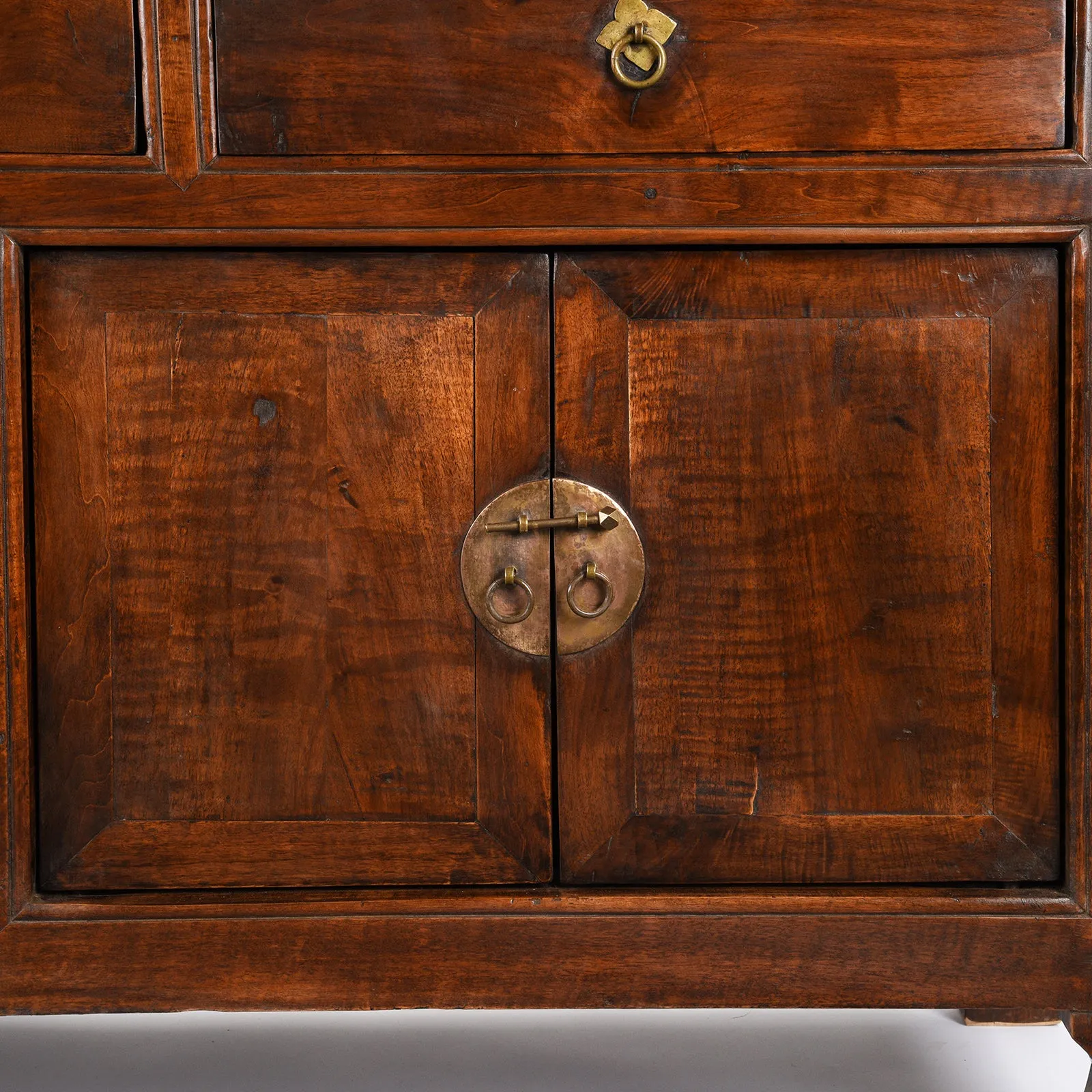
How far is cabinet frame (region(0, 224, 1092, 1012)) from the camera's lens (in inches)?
30.8

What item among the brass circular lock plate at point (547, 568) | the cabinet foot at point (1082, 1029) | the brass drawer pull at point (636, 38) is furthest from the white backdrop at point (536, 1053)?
the brass drawer pull at point (636, 38)

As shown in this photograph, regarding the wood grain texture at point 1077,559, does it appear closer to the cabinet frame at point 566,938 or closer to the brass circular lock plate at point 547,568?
the cabinet frame at point 566,938

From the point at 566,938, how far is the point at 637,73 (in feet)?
1.97

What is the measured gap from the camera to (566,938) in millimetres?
791

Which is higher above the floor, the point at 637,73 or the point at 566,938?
the point at 637,73

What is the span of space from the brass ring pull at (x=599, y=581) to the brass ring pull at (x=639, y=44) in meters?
0.33

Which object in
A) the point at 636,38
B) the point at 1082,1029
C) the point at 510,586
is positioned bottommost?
the point at 1082,1029

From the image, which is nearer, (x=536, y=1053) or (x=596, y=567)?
(x=596, y=567)

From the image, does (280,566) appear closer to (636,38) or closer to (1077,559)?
Result: (636,38)

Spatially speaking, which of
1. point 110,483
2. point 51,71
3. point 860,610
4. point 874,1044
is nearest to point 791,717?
point 860,610

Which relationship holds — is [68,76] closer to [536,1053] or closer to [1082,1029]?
[536,1053]

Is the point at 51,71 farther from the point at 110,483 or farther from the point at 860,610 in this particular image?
the point at 860,610

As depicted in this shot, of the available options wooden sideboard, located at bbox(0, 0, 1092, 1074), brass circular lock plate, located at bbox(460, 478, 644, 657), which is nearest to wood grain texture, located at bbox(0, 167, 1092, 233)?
wooden sideboard, located at bbox(0, 0, 1092, 1074)

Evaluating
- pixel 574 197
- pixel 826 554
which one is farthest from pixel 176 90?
pixel 826 554
